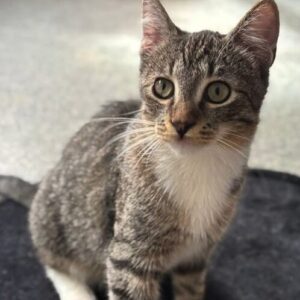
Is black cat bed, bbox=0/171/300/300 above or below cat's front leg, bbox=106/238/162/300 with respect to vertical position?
below

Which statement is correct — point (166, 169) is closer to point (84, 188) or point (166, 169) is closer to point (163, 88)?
point (163, 88)

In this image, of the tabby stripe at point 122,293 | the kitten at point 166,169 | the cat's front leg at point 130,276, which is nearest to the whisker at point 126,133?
the kitten at point 166,169

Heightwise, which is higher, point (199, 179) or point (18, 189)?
point (199, 179)

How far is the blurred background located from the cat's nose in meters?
1.01

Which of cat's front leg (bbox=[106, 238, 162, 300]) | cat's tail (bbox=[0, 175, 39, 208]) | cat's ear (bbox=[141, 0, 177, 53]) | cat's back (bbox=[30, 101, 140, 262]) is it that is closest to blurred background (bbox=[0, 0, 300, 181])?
cat's tail (bbox=[0, 175, 39, 208])

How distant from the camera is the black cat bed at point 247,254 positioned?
1658mm

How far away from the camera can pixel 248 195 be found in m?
2.02

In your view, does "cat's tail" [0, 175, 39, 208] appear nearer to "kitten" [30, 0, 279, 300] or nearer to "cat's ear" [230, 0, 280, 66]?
"kitten" [30, 0, 279, 300]

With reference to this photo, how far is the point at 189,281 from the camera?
1.58 meters

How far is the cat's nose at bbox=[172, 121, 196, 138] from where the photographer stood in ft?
3.90

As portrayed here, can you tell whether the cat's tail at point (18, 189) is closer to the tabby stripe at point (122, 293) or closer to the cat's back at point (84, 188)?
the cat's back at point (84, 188)

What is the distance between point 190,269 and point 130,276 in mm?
222

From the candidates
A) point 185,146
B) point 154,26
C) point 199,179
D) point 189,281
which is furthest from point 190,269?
point 154,26

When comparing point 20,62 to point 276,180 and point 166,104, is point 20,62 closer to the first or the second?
point 276,180
